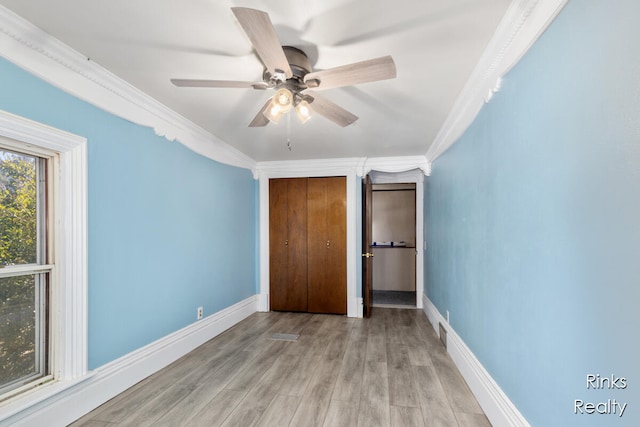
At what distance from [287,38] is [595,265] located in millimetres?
1667

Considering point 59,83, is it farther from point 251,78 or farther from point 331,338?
point 331,338

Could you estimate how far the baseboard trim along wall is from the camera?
1751 mm

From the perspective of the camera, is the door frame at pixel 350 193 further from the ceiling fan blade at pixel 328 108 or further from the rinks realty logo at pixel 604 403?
the rinks realty logo at pixel 604 403

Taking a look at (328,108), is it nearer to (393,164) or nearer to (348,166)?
(348,166)

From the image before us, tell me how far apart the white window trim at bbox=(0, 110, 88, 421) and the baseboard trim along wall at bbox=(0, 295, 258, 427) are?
110 millimetres

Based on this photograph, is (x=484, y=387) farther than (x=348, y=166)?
No

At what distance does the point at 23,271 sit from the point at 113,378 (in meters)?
0.99

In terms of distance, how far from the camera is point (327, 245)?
4.55 metres

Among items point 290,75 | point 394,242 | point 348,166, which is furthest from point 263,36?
point 394,242

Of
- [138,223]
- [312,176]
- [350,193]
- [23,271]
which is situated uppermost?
[312,176]

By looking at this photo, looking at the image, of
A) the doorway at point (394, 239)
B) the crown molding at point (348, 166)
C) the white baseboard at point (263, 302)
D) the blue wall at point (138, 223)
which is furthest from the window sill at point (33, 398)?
the doorway at point (394, 239)

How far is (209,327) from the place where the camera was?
11.2 ft

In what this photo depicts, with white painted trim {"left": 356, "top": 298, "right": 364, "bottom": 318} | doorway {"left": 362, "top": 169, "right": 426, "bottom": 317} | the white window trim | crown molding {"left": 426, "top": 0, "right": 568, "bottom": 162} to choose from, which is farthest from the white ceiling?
doorway {"left": 362, "top": 169, "right": 426, "bottom": 317}

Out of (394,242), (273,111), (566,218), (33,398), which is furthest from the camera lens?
(394,242)
